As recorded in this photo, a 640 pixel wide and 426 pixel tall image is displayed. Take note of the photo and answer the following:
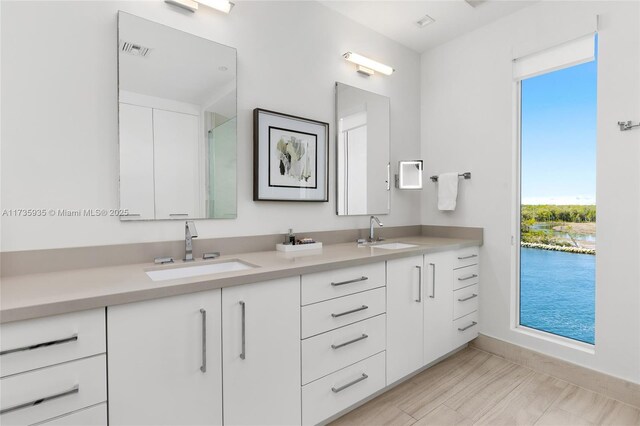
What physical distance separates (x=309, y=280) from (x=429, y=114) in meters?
2.28

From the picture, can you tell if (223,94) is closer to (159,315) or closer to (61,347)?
(159,315)

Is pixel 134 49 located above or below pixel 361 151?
above

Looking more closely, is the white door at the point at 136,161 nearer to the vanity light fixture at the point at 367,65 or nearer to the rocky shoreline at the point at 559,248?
the vanity light fixture at the point at 367,65

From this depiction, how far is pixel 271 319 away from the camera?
1.43m

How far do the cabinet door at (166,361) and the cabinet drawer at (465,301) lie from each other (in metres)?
1.87

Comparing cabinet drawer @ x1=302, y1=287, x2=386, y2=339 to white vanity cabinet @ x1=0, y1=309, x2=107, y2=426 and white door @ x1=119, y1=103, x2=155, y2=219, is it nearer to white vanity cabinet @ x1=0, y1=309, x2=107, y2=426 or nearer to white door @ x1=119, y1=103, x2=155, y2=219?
white vanity cabinet @ x1=0, y1=309, x2=107, y2=426

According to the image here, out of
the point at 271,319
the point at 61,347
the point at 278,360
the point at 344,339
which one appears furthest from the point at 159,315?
the point at 344,339

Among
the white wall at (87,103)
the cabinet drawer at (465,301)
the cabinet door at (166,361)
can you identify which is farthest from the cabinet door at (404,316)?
the cabinet door at (166,361)

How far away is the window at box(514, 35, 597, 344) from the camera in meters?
2.22

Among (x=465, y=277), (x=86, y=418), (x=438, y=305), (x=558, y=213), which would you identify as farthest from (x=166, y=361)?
(x=558, y=213)

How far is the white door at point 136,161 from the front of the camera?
1604 mm

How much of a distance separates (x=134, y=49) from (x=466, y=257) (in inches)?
102

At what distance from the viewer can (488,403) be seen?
195 centimetres

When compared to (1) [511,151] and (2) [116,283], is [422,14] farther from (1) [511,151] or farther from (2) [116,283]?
(2) [116,283]
